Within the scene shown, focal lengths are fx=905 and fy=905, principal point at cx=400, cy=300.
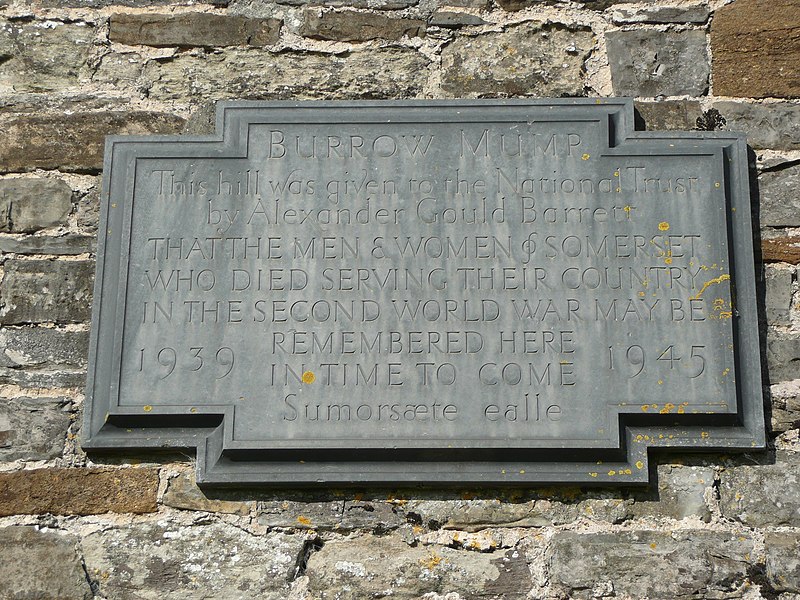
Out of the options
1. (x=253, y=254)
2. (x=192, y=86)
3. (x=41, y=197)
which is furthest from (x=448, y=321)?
(x=41, y=197)

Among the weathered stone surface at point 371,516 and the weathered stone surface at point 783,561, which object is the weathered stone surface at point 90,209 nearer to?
the weathered stone surface at point 371,516

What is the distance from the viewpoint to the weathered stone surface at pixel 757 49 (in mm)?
3115

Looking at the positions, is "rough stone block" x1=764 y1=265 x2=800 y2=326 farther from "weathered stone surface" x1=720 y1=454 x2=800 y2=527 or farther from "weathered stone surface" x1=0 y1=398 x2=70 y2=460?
"weathered stone surface" x1=0 y1=398 x2=70 y2=460

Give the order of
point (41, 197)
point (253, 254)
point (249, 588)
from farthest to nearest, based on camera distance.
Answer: point (41, 197) → point (253, 254) → point (249, 588)

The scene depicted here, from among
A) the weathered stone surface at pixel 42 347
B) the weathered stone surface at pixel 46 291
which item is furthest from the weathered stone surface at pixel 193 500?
the weathered stone surface at pixel 46 291

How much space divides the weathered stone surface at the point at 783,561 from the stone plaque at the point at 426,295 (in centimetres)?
30

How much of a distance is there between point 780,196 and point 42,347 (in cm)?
247

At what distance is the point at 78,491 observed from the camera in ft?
9.15

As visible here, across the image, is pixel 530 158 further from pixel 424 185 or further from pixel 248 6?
pixel 248 6

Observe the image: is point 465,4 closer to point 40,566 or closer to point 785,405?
point 785,405

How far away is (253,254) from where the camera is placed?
288cm

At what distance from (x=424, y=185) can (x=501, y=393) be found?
0.72 metres

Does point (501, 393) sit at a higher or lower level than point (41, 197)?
lower

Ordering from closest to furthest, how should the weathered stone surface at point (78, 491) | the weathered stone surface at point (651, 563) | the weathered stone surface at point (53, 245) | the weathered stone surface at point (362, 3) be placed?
the weathered stone surface at point (651, 563) → the weathered stone surface at point (78, 491) → the weathered stone surface at point (53, 245) → the weathered stone surface at point (362, 3)
